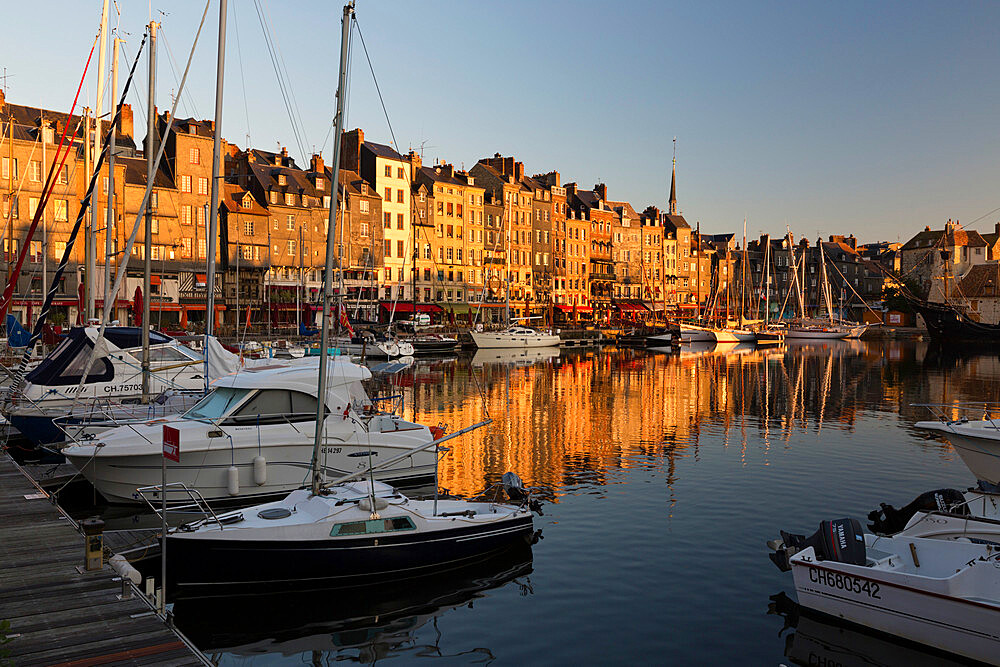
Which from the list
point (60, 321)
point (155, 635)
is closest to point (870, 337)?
point (60, 321)

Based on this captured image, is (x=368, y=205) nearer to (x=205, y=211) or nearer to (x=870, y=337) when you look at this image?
(x=205, y=211)

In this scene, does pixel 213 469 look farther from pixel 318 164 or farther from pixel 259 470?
pixel 318 164

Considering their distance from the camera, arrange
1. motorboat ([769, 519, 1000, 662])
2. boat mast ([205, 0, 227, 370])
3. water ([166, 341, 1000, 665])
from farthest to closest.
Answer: boat mast ([205, 0, 227, 370]) < water ([166, 341, 1000, 665]) < motorboat ([769, 519, 1000, 662])

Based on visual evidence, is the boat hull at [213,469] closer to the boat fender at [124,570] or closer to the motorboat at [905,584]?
the boat fender at [124,570]

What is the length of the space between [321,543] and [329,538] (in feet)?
0.54

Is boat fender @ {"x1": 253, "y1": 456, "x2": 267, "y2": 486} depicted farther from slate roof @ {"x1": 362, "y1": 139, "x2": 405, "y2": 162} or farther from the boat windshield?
slate roof @ {"x1": 362, "y1": 139, "x2": 405, "y2": 162}

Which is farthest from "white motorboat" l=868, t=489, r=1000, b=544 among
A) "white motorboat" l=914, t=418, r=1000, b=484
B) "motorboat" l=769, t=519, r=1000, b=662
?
"white motorboat" l=914, t=418, r=1000, b=484

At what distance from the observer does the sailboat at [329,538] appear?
1395 cm

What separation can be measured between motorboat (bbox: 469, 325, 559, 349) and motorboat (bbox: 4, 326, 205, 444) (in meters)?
53.9

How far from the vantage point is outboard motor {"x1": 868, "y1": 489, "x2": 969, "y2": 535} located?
1608 centimetres

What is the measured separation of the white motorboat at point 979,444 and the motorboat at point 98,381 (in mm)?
21547

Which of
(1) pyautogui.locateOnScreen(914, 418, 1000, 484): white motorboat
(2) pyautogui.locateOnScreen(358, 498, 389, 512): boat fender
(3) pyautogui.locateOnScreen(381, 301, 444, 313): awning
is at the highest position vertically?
(3) pyautogui.locateOnScreen(381, 301, 444, 313): awning

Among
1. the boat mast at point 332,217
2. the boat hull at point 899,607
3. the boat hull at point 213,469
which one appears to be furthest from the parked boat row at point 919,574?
the boat hull at point 213,469

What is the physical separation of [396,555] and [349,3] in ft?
35.0
